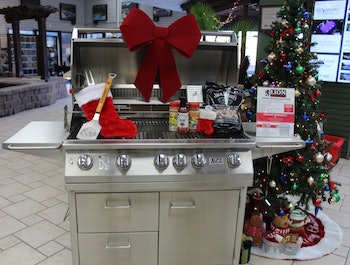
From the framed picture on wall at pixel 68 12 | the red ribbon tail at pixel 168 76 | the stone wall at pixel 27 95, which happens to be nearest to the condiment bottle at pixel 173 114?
the red ribbon tail at pixel 168 76

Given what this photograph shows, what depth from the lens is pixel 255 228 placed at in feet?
7.89

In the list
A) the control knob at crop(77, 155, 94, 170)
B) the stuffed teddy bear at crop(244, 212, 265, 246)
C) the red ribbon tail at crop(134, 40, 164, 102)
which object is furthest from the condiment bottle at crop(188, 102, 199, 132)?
the stuffed teddy bear at crop(244, 212, 265, 246)

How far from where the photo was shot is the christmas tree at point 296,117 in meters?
2.28

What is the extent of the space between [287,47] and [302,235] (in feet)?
4.59

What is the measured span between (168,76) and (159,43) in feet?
0.68

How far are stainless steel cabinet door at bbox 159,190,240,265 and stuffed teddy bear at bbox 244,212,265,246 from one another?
0.50 meters

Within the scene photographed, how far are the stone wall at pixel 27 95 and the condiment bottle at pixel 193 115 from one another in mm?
5537

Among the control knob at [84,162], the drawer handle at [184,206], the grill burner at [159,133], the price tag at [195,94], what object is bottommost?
the drawer handle at [184,206]

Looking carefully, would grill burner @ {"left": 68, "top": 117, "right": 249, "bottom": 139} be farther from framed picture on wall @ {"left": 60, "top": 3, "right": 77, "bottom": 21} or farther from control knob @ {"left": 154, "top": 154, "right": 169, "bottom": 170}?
framed picture on wall @ {"left": 60, "top": 3, "right": 77, "bottom": 21}

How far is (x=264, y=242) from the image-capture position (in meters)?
2.38

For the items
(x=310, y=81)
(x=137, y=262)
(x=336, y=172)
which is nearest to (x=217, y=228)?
(x=137, y=262)

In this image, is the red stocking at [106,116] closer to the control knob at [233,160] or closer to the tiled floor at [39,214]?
the tiled floor at [39,214]

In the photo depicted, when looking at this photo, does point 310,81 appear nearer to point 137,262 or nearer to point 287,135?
point 287,135

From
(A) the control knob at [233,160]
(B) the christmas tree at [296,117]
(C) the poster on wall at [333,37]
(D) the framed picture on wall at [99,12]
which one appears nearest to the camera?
(A) the control knob at [233,160]
